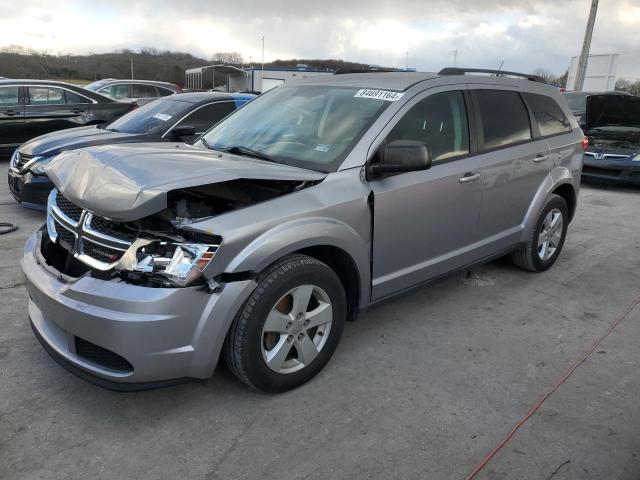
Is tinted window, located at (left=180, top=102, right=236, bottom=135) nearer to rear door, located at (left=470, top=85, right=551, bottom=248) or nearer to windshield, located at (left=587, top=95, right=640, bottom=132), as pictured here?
rear door, located at (left=470, top=85, right=551, bottom=248)

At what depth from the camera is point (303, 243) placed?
107 inches

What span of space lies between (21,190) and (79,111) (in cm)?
429

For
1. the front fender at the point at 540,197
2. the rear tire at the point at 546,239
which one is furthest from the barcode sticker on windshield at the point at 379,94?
the rear tire at the point at 546,239

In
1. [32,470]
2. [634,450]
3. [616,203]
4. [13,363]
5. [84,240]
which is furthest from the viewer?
[616,203]

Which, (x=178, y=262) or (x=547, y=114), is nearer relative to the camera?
(x=178, y=262)

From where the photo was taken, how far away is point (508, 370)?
320 cm

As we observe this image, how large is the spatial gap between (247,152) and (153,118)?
12.9 feet

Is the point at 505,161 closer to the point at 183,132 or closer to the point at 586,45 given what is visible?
the point at 183,132

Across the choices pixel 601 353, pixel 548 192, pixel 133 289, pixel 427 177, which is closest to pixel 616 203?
pixel 548 192

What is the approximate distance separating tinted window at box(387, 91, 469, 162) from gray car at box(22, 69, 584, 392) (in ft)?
0.04

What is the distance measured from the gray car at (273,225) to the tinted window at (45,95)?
23.3 feet

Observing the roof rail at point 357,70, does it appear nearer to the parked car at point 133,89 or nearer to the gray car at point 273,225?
the gray car at point 273,225

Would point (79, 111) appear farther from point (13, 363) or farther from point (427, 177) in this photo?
point (427, 177)

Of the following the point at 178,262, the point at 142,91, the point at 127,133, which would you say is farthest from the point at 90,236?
the point at 142,91
